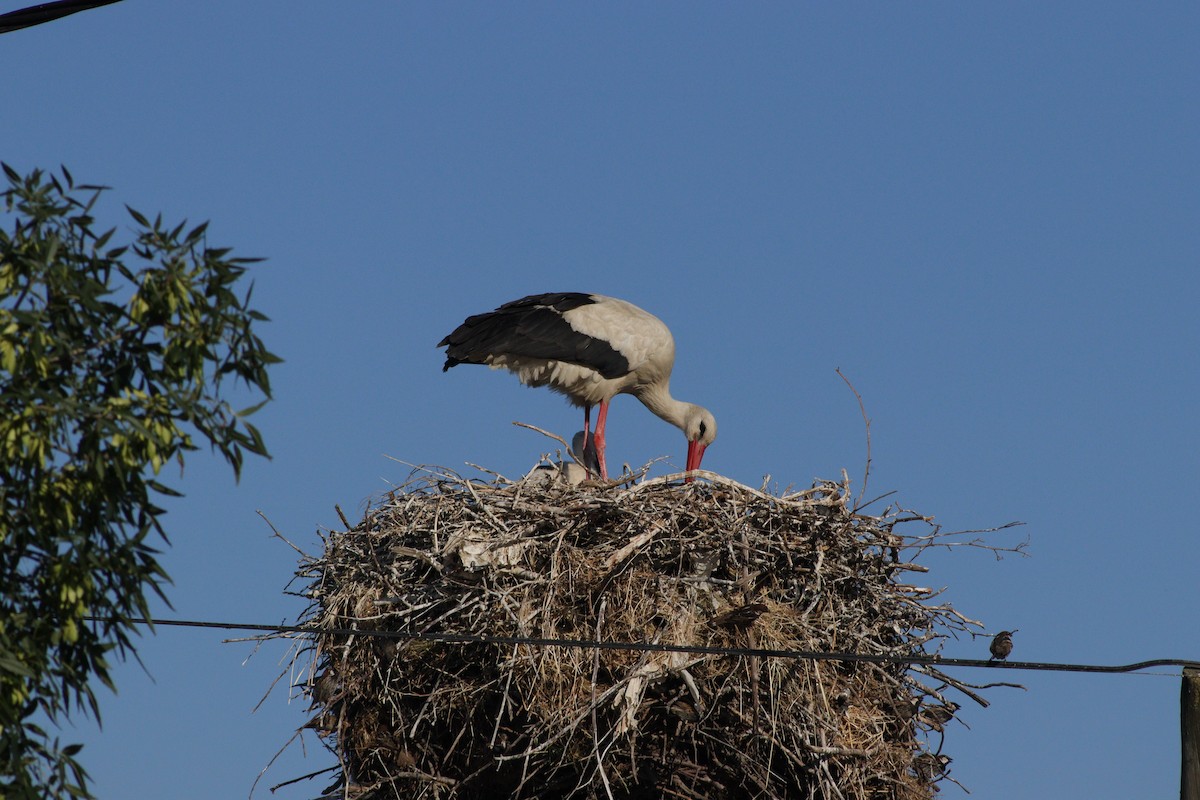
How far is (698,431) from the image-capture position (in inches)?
537

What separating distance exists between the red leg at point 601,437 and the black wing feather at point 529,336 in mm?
635

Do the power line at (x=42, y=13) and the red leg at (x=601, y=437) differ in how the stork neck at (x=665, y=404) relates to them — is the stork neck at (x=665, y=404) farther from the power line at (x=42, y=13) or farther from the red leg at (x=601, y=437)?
the power line at (x=42, y=13)

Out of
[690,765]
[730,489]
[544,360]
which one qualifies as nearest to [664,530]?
[730,489]

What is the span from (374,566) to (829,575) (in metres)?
2.63

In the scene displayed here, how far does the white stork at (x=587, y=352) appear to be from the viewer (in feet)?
41.1

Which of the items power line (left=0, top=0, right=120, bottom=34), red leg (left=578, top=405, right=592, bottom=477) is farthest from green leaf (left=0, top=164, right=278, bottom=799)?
red leg (left=578, top=405, right=592, bottom=477)

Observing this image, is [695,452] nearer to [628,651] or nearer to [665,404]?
[665,404]

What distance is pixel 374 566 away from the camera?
9391 millimetres

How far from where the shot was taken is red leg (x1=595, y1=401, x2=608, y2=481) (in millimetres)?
12852

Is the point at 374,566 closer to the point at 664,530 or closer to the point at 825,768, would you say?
the point at 664,530

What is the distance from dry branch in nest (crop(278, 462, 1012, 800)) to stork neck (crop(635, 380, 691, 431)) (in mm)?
4277

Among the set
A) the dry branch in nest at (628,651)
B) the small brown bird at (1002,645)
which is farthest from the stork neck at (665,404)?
the small brown bird at (1002,645)

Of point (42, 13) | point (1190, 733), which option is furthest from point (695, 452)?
point (42, 13)

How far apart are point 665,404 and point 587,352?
4.06 feet
